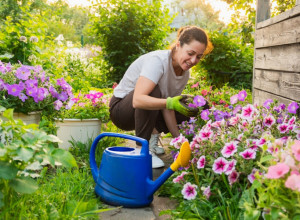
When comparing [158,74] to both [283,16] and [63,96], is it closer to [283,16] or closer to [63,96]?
[63,96]

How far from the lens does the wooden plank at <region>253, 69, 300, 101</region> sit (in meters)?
2.32

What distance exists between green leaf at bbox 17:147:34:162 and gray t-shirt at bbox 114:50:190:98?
1.49 metres

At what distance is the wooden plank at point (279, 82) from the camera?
2.32 metres

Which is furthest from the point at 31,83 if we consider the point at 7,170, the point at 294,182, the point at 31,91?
the point at 294,182

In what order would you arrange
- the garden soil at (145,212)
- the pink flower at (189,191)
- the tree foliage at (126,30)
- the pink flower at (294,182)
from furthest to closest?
the tree foliage at (126,30) < the garden soil at (145,212) < the pink flower at (189,191) < the pink flower at (294,182)

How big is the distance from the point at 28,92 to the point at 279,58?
1.77 metres

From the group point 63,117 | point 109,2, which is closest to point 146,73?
point 63,117

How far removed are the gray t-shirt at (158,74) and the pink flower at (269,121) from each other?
904mm

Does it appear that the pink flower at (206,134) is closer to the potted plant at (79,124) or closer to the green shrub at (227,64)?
the potted plant at (79,124)

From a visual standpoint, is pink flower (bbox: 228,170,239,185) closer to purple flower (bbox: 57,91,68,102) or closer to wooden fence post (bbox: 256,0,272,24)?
purple flower (bbox: 57,91,68,102)

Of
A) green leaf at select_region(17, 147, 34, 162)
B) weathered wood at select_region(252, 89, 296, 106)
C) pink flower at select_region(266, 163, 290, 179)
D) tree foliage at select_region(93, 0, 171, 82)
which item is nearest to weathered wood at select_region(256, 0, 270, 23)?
weathered wood at select_region(252, 89, 296, 106)

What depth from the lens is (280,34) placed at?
8.63 feet

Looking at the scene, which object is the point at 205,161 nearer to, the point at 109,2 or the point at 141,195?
the point at 141,195

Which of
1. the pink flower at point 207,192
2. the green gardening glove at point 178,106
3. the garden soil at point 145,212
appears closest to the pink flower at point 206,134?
the pink flower at point 207,192
